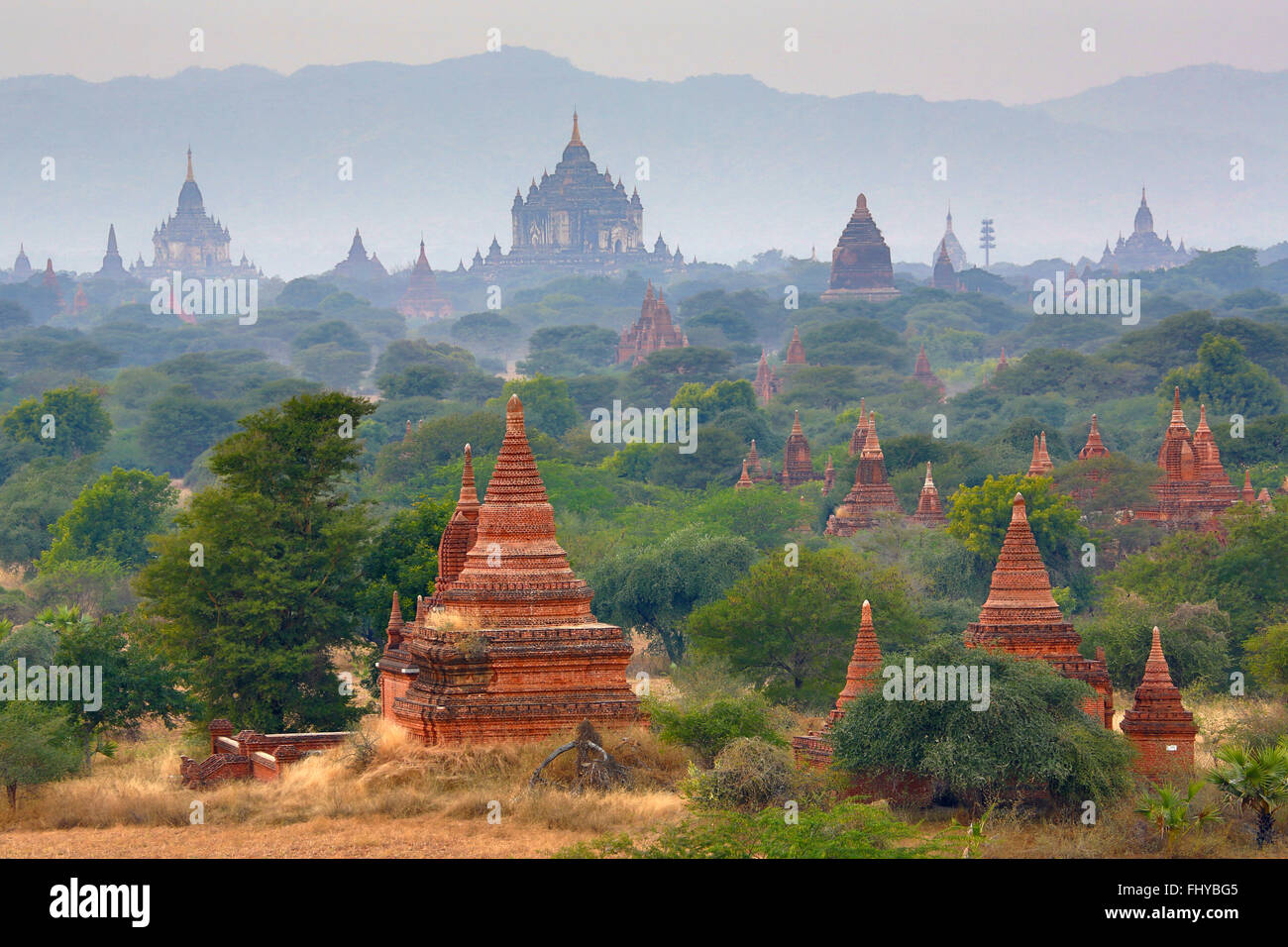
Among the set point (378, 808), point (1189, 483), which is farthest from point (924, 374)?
point (378, 808)

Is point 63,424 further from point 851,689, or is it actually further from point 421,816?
point 421,816

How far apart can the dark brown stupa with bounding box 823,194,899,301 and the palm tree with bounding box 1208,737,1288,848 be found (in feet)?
538

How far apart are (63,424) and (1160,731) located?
69.3 m

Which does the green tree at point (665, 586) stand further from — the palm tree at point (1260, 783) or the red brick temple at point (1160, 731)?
the palm tree at point (1260, 783)

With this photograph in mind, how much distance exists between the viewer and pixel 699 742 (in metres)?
33.6

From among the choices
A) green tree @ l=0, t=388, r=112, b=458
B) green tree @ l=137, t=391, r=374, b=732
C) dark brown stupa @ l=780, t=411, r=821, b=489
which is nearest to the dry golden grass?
green tree @ l=137, t=391, r=374, b=732

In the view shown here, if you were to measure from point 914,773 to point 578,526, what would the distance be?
36608 millimetres

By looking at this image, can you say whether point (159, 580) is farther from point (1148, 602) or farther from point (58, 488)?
point (58, 488)

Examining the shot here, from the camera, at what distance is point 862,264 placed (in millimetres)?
195875

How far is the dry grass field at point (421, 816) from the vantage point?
1129 inches

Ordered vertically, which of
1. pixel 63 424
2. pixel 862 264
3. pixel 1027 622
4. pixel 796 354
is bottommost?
pixel 1027 622

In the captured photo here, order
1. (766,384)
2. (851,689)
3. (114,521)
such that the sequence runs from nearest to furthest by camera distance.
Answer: (851,689), (114,521), (766,384)

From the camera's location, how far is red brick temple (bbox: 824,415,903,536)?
6912 cm
